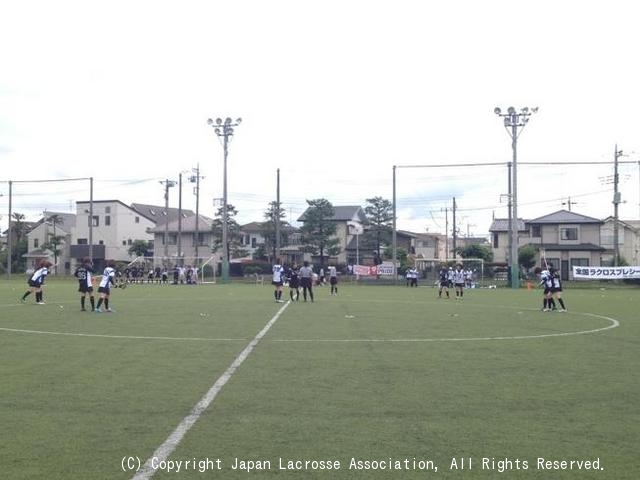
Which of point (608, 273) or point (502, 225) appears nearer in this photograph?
point (608, 273)

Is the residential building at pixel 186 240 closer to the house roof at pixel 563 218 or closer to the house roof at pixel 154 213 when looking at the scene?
the house roof at pixel 154 213

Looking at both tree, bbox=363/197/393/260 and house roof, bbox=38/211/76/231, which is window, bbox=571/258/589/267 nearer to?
tree, bbox=363/197/393/260

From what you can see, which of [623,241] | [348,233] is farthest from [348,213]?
[623,241]

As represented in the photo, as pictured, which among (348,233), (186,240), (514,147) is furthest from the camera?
(186,240)

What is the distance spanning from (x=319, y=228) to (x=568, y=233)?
2468 cm

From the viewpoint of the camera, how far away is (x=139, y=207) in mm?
92375

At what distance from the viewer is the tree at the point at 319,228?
2648 inches

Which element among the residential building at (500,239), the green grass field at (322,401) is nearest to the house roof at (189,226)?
the residential building at (500,239)

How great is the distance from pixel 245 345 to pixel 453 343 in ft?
13.4

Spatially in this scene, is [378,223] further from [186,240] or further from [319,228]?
[186,240]

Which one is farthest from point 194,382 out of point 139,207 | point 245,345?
point 139,207

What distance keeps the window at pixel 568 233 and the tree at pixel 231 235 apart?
33316 mm

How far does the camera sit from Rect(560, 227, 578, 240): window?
212 ft

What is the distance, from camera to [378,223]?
68.2 meters
